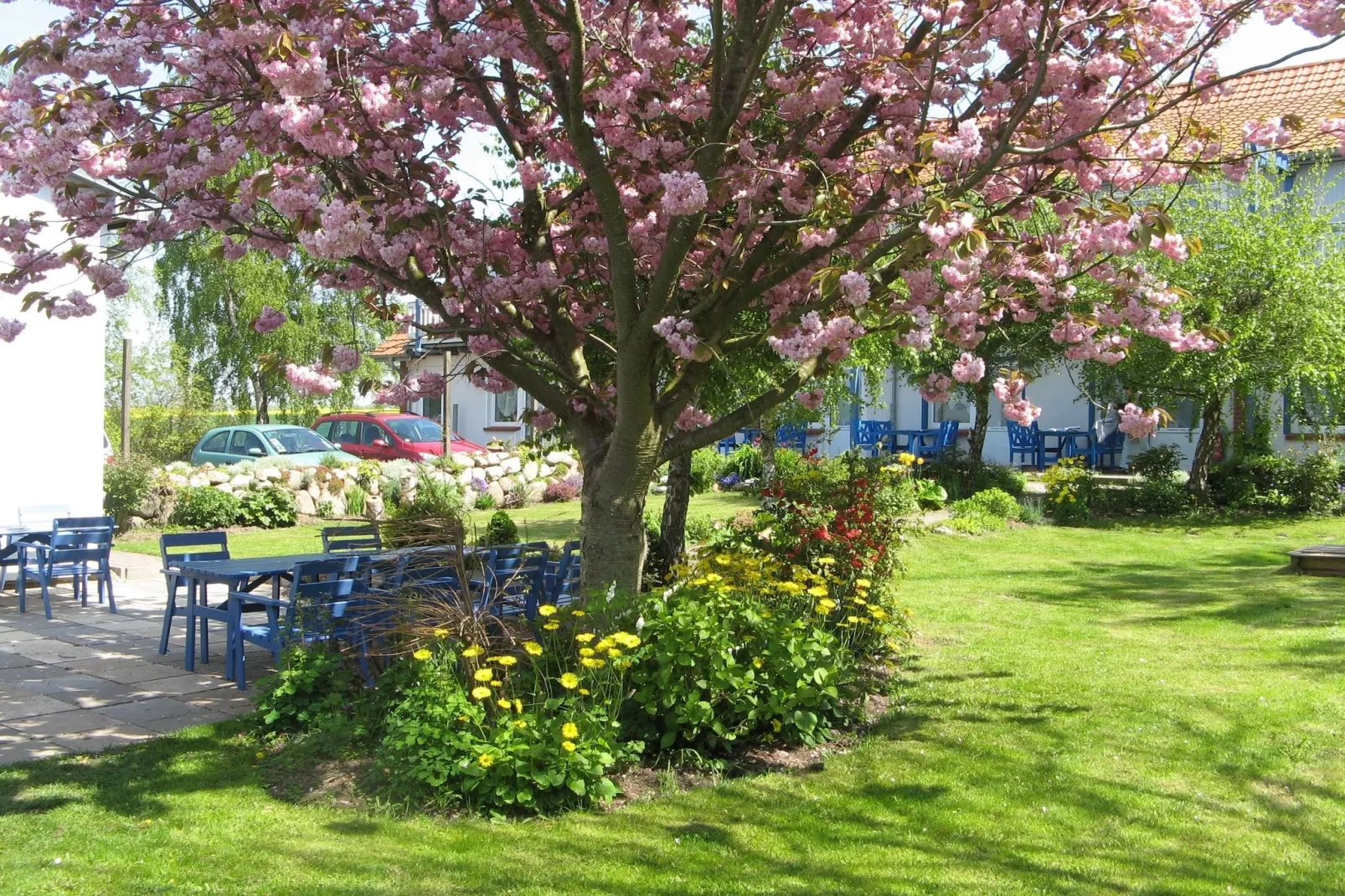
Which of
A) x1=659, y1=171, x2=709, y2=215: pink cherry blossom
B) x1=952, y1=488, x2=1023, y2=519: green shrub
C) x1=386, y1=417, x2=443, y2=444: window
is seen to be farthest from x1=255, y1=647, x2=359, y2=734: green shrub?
x1=386, y1=417, x2=443, y2=444: window

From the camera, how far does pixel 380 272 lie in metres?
5.79

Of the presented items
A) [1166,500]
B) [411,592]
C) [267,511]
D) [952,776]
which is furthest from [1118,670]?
[267,511]

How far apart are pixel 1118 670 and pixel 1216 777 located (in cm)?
206

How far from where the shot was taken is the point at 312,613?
6160 millimetres

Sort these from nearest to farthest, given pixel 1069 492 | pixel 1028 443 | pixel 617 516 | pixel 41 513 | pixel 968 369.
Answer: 1. pixel 968 369
2. pixel 617 516
3. pixel 41 513
4. pixel 1069 492
5. pixel 1028 443

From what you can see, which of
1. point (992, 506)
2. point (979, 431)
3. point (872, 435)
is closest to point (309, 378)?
point (992, 506)

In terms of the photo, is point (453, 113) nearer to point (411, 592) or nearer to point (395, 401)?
point (395, 401)

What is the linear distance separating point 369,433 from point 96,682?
15061 millimetres

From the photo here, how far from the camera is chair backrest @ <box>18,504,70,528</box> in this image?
10750mm

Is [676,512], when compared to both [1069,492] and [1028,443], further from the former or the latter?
[1028,443]

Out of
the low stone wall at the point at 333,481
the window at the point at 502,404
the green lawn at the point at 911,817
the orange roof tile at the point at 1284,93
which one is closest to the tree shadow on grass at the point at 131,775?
the green lawn at the point at 911,817

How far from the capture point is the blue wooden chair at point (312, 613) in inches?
237

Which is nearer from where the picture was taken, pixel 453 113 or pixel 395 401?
pixel 453 113

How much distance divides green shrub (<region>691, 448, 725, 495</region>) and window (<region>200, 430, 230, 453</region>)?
8.30 m
